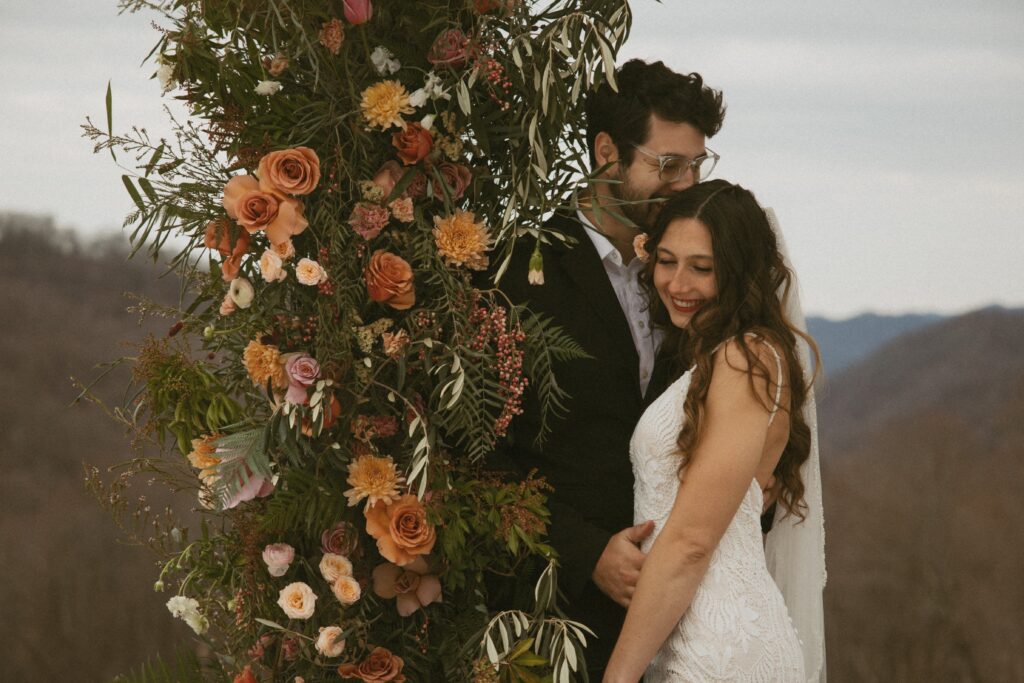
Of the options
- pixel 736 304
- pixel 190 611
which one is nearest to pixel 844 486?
pixel 736 304

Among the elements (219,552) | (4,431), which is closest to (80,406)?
(4,431)

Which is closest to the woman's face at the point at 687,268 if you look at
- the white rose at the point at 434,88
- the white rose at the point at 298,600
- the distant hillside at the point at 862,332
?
the white rose at the point at 434,88

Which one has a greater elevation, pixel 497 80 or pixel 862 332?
pixel 497 80

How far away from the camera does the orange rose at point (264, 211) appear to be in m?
1.59

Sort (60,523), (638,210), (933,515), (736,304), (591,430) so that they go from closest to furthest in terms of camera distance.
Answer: (736,304), (591,430), (638,210), (60,523), (933,515)

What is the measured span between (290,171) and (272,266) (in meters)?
0.15

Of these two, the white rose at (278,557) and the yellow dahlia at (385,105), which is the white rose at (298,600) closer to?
the white rose at (278,557)

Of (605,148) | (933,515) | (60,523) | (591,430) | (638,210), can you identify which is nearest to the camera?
(591,430)

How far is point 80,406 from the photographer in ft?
14.5

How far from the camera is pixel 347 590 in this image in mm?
1634

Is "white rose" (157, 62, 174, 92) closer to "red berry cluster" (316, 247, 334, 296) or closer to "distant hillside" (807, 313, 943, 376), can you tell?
"red berry cluster" (316, 247, 334, 296)

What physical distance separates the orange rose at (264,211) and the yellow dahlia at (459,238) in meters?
0.22

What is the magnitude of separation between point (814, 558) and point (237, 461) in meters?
1.19

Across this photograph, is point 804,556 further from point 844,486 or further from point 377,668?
point 844,486
